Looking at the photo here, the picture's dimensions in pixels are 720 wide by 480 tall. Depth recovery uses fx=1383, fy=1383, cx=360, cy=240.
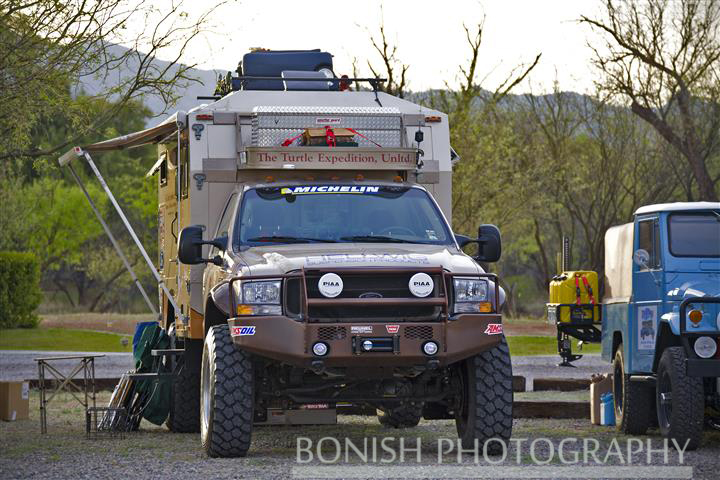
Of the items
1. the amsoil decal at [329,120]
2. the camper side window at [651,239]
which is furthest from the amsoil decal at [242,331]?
the camper side window at [651,239]

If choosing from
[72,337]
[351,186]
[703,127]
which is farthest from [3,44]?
[703,127]

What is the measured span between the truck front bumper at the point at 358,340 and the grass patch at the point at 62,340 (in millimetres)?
22763

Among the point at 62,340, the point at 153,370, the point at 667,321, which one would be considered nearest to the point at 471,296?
the point at 667,321

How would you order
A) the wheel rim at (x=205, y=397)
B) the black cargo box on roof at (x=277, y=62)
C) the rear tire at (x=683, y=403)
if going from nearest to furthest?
the wheel rim at (x=205, y=397), the rear tire at (x=683, y=403), the black cargo box on roof at (x=277, y=62)

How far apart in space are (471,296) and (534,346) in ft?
75.6

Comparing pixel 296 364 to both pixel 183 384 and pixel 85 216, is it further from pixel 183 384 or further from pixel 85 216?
pixel 85 216

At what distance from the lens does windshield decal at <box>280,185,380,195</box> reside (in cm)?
1216

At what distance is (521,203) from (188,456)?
3187cm

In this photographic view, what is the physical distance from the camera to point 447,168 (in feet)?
44.2

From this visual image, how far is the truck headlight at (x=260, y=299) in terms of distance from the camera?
10352 millimetres

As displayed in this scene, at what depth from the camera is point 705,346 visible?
12203 millimetres

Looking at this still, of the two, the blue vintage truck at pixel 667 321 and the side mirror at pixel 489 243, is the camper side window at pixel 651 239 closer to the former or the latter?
the blue vintage truck at pixel 667 321

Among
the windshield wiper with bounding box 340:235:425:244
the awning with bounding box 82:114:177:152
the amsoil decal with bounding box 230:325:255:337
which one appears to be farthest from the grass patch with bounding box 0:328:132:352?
the amsoil decal with bounding box 230:325:255:337

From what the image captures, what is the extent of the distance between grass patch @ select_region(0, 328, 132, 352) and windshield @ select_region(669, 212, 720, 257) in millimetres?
21379
